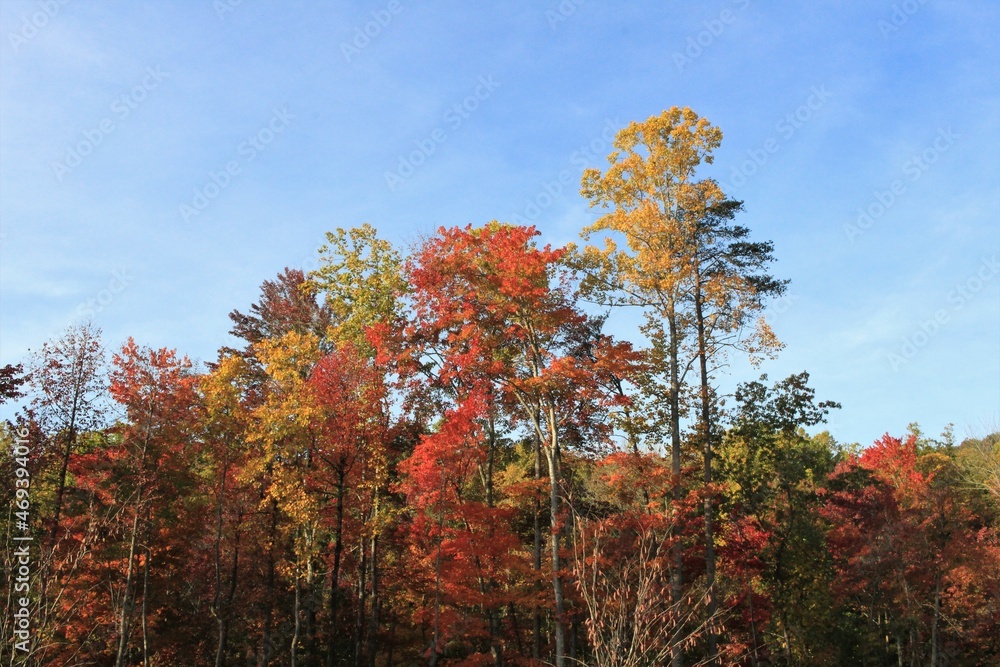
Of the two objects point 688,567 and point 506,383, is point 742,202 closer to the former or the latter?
point 506,383

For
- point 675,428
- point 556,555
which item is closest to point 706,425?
point 675,428

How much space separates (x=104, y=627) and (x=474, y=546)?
1219cm

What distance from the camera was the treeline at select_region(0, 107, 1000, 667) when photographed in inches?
814

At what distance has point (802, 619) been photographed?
25.7 m

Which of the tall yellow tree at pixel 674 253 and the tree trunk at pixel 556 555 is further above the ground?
the tall yellow tree at pixel 674 253

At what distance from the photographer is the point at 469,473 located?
74.3 feet

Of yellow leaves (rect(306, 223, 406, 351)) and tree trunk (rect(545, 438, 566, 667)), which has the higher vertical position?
yellow leaves (rect(306, 223, 406, 351))

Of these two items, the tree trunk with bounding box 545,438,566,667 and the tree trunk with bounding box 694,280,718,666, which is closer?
the tree trunk with bounding box 545,438,566,667

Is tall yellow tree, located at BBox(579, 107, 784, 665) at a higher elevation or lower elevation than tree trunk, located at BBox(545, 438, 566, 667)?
higher

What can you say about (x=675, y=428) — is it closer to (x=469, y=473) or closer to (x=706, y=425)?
(x=706, y=425)

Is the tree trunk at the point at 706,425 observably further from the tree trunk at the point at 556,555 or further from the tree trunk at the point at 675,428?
the tree trunk at the point at 556,555

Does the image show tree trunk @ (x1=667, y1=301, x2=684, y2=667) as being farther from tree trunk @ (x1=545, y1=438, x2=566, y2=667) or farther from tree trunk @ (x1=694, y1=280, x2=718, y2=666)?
tree trunk @ (x1=545, y1=438, x2=566, y2=667)

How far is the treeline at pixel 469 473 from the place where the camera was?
20.7m

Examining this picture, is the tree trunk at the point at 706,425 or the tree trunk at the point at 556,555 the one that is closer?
the tree trunk at the point at 556,555
